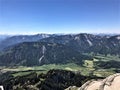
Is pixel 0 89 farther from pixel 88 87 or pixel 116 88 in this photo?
pixel 116 88

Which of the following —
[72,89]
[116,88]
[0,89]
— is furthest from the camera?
[72,89]

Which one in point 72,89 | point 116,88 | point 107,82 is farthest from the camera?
point 72,89

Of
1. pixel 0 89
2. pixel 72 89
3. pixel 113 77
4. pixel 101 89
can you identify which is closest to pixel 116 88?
pixel 101 89

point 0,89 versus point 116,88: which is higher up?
point 116,88

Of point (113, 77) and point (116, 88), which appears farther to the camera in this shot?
point (113, 77)

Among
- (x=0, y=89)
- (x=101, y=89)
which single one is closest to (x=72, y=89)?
(x=0, y=89)

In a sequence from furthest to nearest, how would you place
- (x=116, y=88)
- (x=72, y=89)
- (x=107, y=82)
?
(x=72, y=89)
(x=107, y=82)
(x=116, y=88)

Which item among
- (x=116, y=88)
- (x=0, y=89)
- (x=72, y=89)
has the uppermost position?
(x=116, y=88)

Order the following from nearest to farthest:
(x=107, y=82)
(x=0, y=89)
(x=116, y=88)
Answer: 1. (x=116, y=88)
2. (x=107, y=82)
3. (x=0, y=89)

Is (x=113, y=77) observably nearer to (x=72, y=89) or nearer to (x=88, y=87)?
(x=88, y=87)
